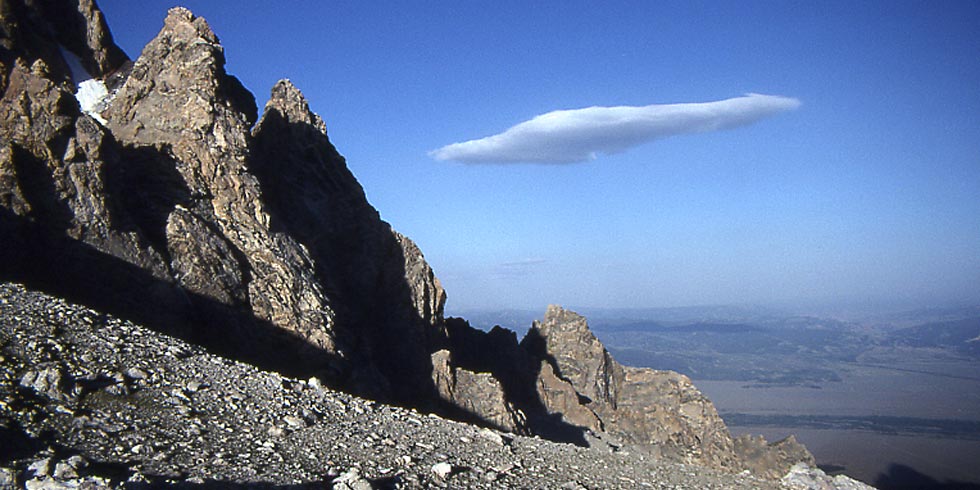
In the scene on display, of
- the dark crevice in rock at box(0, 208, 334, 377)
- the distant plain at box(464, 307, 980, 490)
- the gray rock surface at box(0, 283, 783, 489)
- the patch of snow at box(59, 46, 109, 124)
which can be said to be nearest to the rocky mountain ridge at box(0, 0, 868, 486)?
the dark crevice in rock at box(0, 208, 334, 377)

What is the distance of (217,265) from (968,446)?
114 meters

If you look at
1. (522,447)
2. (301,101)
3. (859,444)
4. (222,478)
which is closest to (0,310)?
(222,478)

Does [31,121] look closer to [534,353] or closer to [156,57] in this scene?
[156,57]

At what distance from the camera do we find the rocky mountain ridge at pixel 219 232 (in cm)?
1862

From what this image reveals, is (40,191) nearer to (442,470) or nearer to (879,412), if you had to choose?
(442,470)

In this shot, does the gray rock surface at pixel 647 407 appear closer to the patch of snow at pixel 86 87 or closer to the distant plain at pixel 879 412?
the patch of snow at pixel 86 87

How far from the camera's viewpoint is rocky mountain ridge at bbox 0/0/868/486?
18.6m

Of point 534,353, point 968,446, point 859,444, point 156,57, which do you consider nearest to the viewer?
point 156,57

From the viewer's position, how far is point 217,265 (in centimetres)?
2177

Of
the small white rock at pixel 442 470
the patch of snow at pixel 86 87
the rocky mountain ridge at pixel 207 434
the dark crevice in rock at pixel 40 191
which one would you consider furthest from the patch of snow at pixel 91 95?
the small white rock at pixel 442 470

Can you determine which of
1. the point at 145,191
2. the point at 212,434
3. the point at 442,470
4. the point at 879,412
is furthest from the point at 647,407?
the point at 879,412

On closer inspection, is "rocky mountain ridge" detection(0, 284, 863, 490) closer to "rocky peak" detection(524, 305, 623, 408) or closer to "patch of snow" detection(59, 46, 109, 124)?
"patch of snow" detection(59, 46, 109, 124)

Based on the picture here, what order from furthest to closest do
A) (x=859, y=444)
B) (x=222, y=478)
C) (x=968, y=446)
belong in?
(x=859, y=444) → (x=968, y=446) → (x=222, y=478)

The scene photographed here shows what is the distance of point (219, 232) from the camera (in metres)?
23.2
